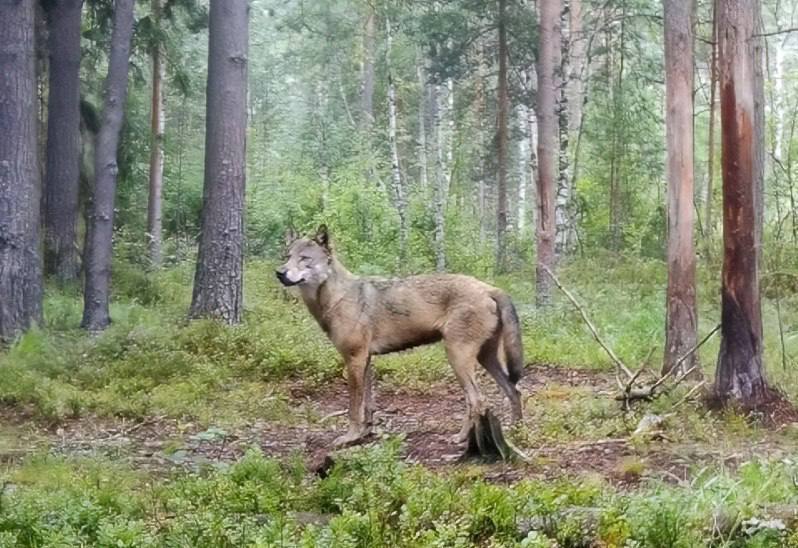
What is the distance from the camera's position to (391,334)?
914 centimetres

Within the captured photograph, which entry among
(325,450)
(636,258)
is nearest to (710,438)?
(325,450)

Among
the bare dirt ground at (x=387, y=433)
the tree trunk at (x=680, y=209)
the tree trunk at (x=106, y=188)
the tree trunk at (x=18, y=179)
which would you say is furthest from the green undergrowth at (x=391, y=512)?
the tree trunk at (x=106, y=188)

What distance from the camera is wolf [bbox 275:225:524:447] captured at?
876 centimetres

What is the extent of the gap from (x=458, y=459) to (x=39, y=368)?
5.67 m

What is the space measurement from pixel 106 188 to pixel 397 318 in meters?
7.58

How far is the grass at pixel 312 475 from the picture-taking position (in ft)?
16.2

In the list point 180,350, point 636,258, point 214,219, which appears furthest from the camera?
point 636,258

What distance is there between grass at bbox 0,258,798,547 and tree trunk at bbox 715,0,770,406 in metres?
0.50

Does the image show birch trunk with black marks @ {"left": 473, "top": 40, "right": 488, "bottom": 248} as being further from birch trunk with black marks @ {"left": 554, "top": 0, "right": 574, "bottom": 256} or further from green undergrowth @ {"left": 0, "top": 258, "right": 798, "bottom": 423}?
green undergrowth @ {"left": 0, "top": 258, "right": 798, "bottom": 423}

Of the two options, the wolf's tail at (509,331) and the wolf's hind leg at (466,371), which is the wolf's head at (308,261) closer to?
the wolf's hind leg at (466,371)

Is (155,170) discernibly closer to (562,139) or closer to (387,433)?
(562,139)

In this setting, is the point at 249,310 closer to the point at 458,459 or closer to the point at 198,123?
the point at 458,459

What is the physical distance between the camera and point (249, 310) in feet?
51.7

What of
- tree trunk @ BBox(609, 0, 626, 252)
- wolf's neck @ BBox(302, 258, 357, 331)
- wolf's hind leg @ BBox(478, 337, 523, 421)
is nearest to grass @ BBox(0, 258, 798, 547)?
wolf's hind leg @ BBox(478, 337, 523, 421)
